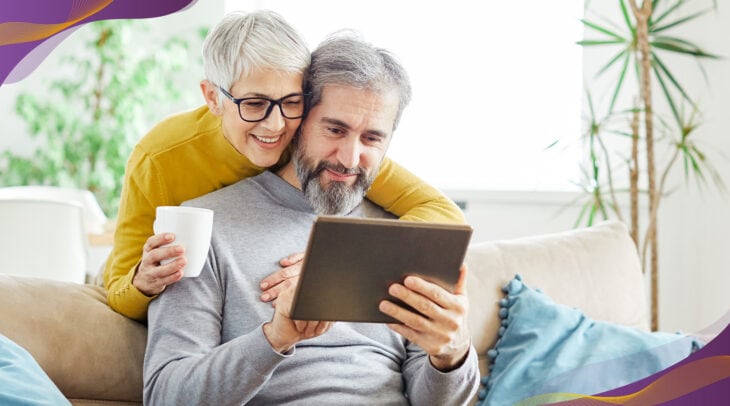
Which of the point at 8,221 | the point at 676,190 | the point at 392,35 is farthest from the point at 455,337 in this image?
the point at 392,35

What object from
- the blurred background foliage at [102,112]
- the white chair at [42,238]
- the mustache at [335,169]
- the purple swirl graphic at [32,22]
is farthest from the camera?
the blurred background foliage at [102,112]

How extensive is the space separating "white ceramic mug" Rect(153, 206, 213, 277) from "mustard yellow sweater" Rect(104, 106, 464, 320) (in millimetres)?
179

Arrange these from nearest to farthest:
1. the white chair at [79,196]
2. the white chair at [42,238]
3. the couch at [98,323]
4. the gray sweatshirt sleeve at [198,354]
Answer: the gray sweatshirt sleeve at [198,354] → the couch at [98,323] → the white chair at [42,238] → the white chair at [79,196]

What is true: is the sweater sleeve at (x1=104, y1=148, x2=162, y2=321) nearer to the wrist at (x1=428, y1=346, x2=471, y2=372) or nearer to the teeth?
the teeth

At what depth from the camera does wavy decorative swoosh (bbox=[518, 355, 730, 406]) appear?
1.82m

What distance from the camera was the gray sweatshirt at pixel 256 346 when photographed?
148 cm

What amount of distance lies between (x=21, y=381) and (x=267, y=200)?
607mm

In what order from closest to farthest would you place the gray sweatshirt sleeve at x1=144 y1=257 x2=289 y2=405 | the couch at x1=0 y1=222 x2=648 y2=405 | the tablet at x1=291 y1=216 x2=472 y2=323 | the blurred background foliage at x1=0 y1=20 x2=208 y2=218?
1. the tablet at x1=291 y1=216 x2=472 y2=323
2. the gray sweatshirt sleeve at x1=144 y1=257 x2=289 y2=405
3. the couch at x1=0 y1=222 x2=648 y2=405
4. the blurred background foliage at x1=0 y1=20 x2=208 y2=218

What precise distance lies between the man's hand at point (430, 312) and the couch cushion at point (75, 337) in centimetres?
61

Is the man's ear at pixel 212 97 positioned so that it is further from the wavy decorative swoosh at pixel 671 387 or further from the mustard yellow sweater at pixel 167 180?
the wavy decorative swoosh at pixel 671 387

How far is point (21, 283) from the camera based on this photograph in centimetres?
171

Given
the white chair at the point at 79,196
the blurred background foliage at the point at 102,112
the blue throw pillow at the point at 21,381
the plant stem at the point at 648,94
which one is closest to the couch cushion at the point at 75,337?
the blue throw pillow at the point at 21,381

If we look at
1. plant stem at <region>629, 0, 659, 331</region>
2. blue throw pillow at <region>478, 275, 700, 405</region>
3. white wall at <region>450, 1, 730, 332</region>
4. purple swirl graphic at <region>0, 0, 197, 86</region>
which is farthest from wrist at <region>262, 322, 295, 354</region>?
white wall at <region>450, 1, 730, 332</region>

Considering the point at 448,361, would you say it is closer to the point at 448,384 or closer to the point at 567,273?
the point at 448,384
